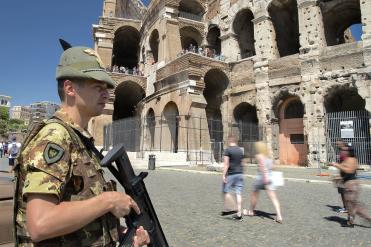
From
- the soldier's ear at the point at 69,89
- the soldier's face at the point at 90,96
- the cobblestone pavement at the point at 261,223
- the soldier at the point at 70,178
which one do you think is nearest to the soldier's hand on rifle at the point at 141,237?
the soldier at the point at 70,178

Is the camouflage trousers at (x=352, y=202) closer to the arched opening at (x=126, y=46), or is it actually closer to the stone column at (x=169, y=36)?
the stone column at (x=169, y=36)

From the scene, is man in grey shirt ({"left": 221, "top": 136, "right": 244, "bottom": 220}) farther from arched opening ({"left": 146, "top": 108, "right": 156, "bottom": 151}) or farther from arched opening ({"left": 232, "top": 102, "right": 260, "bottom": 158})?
arched opening ({"left": 146, "top": 108, "right": 156, "bottom": 151})

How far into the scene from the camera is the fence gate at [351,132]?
16172mm

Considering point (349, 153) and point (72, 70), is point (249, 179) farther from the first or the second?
point (72, 70)

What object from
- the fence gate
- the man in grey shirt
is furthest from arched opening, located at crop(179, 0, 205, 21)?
the man in grey shirt

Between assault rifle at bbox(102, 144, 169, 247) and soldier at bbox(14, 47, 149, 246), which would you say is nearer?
soldier at bbox(14, 47, 149, 246)

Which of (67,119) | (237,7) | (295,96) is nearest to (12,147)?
(67,119)

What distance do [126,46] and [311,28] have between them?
23.3 m

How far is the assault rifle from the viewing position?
159 centimetres

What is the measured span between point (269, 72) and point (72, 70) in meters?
20.5

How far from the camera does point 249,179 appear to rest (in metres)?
12.5

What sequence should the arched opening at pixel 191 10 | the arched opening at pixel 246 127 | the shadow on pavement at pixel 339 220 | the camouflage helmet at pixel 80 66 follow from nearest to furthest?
the camouflage helmet at pixel 80 66 → the shadow on pavement at pixel 339 220 → the arched opening at pixel 246 127 → the arched opening at pixel 191 10

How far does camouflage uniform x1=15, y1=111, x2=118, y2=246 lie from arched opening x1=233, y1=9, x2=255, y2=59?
77.1ft

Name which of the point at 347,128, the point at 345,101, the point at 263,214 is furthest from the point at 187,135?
the point at 263,214
